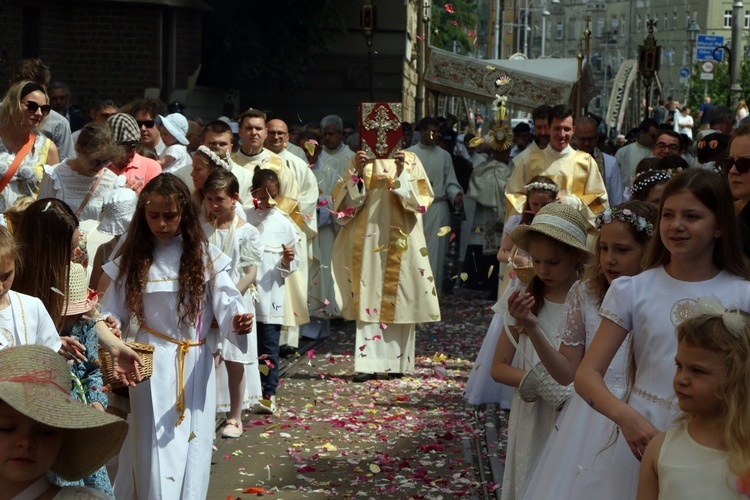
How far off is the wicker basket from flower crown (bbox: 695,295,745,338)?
2731mm

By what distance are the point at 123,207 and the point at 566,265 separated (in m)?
2.96

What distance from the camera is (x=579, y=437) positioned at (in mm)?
4805

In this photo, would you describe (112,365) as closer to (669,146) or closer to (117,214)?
(117,214)

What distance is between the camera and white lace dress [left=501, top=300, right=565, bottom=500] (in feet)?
19.5

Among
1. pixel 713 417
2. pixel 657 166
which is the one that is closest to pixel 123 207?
pixel 657 166

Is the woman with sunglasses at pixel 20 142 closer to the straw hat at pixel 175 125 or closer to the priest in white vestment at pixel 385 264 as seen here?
the straw hat at pixel 175 125

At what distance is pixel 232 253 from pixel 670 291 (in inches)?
175

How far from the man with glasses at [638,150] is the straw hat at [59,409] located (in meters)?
12.8

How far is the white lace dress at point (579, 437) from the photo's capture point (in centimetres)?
462

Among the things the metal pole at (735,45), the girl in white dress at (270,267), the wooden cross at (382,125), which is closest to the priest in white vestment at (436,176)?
the wooden cross at (382,125)

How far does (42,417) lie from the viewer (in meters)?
3.12

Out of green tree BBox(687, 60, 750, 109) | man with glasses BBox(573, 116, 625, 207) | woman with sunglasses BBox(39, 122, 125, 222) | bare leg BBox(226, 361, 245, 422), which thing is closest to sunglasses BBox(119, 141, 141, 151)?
woman with sunglasses BBox(39, 122, 125, 222)

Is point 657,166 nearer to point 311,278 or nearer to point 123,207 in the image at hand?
point 123,207

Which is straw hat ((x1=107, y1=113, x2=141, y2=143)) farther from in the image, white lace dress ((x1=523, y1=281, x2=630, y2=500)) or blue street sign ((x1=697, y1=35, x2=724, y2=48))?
blue street sign ((x1=697, y1=35, x2=724, y2=48))
